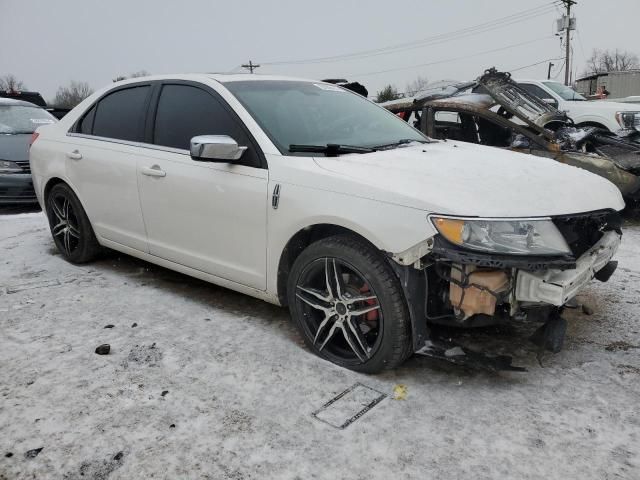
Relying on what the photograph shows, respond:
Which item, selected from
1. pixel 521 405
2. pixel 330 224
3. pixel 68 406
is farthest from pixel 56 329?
pixel 521 405

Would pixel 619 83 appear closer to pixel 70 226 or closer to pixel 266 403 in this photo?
pixel 70 226

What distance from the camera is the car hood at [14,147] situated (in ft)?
25.6

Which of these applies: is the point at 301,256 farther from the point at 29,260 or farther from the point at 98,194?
the point at 29,260

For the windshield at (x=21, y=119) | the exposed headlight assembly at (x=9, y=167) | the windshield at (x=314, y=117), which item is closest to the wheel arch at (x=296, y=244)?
the windshield at (x=314, y=117)

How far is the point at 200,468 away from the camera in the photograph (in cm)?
222

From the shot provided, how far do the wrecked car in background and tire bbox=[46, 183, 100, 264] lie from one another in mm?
4365

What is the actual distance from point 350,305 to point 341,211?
0.51 meters

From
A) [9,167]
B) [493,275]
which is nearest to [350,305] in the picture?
[493,275]

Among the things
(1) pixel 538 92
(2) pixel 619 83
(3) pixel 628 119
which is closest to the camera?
(3) pixel 628 119

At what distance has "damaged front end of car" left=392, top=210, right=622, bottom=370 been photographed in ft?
8.19

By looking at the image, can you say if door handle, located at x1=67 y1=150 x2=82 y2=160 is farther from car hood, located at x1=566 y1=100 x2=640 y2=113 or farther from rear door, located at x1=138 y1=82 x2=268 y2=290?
car hood, located at x1=566 y1=100 x2=640 y2=113

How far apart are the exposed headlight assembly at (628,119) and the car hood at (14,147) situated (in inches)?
386

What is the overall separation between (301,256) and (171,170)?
124cm

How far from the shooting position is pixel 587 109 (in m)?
10.1
